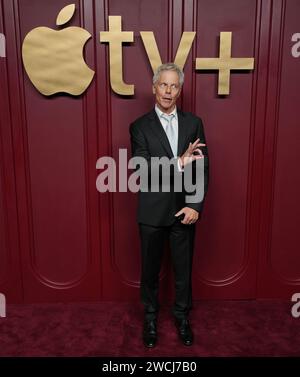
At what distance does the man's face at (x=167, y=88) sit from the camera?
1961mm

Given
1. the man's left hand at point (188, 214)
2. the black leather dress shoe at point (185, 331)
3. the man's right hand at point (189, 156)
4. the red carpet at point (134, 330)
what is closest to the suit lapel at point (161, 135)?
the man's right hand at point (189, 156)

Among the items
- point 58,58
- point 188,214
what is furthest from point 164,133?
point 58,58

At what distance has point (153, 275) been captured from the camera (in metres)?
2.27

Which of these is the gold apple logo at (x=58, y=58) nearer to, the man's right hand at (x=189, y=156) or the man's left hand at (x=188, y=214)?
the man's right hand at (x=189, y=156)

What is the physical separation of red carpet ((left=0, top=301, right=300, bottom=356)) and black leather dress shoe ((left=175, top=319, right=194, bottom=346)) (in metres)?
0.04

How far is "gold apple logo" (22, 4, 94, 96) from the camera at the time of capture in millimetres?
2287

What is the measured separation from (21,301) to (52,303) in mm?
Answer: 231

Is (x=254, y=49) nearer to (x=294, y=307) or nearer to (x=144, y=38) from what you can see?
(x=144, y=38)

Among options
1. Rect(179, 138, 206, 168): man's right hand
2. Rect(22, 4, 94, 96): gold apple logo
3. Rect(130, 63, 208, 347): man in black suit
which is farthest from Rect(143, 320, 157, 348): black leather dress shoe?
Rect(22, 4, 94, 96): gold apple logo

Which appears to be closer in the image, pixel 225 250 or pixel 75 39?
pixel 75 39

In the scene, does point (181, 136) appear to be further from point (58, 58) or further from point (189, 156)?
point (58, 58)
